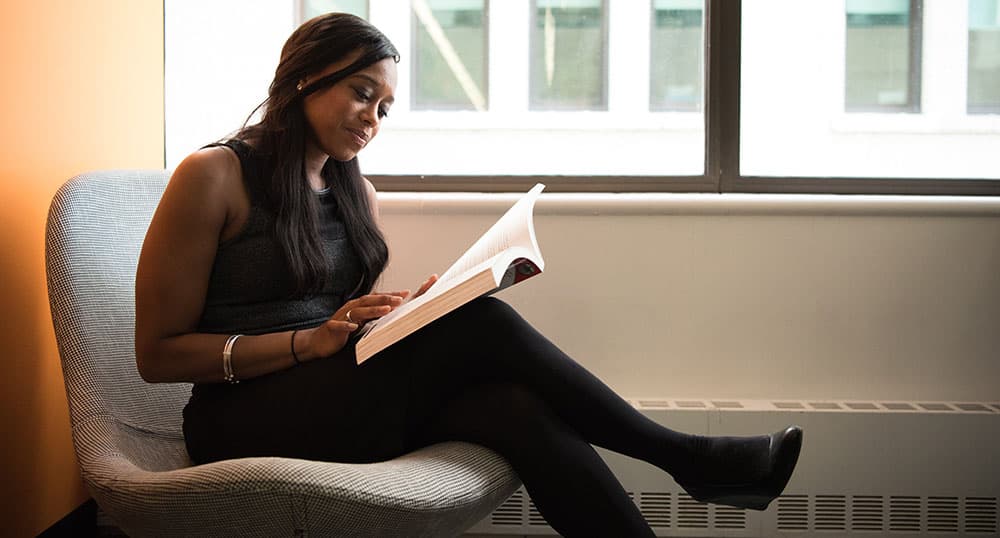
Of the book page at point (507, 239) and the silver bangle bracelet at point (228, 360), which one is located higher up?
the book page at point (507, 239)

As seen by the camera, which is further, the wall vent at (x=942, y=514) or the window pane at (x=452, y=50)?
the window pane at (x=452, y=50)

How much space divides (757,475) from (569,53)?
1354mm

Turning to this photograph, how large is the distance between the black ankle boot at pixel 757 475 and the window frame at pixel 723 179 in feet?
3.36

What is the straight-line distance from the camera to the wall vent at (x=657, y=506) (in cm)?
215

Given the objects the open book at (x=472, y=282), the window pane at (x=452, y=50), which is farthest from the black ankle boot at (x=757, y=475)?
the window pane at (x=452, y=50)

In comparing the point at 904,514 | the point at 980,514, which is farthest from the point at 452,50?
the point at 980,514

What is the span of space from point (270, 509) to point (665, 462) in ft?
2.03

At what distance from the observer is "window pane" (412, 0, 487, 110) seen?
97.1 inches

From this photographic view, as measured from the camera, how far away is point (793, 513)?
2141 mm

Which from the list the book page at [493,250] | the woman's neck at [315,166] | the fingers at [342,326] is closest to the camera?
the book page at [493,250]

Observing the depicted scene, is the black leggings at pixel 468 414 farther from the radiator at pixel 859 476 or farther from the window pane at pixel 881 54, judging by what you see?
the window pane at pixel 881 54

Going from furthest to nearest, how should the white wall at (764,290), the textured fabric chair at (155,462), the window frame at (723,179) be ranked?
the window frame at (723,179), the white wall at (764,290), the textured fabric chair at (155,462)

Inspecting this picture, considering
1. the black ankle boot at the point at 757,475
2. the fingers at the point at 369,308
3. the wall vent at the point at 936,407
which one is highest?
the fingers at the point at 369,308

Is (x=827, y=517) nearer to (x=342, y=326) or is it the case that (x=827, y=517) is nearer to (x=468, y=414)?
(x=468, y=414)
